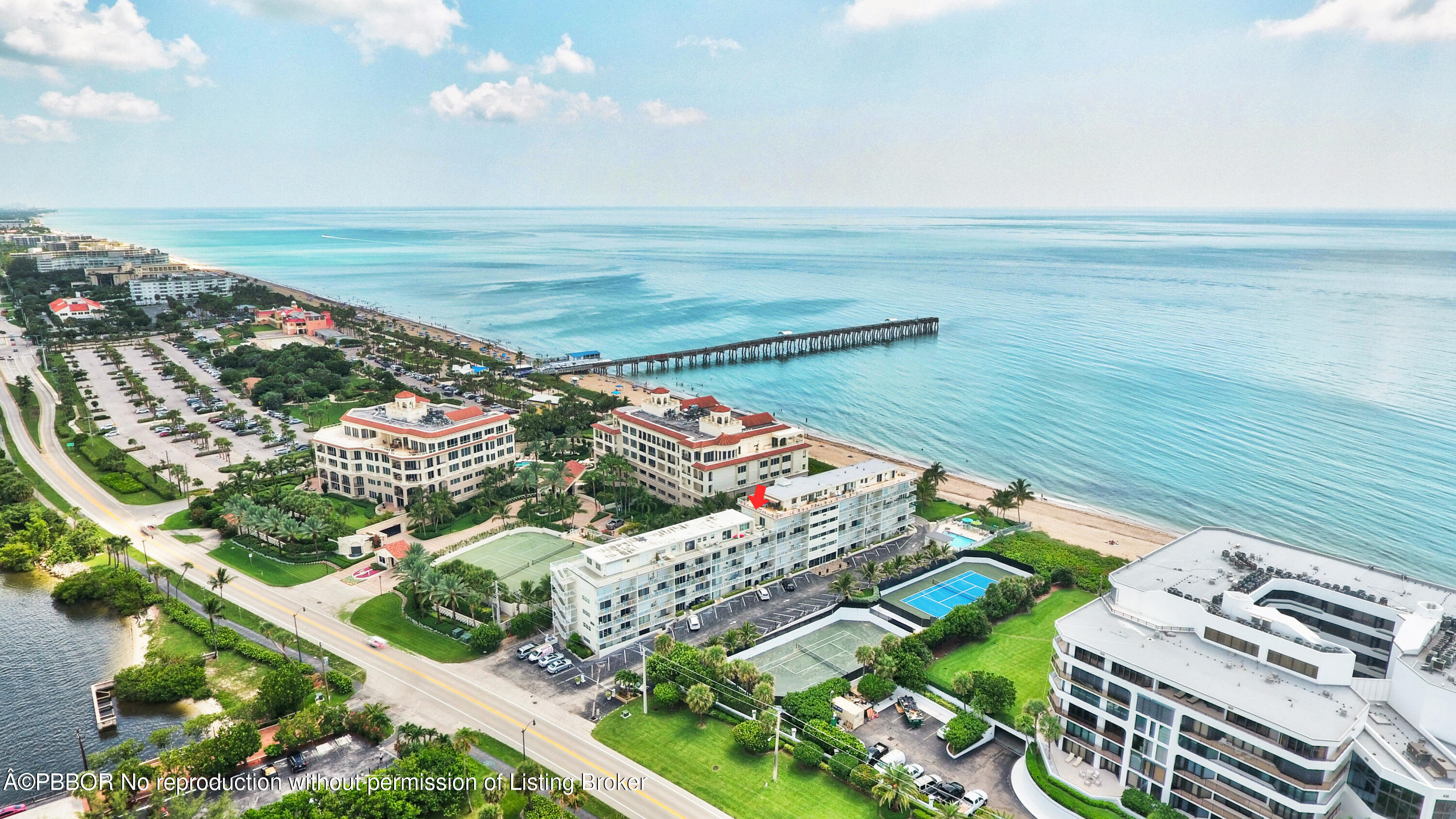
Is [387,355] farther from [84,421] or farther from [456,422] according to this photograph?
[456,422]

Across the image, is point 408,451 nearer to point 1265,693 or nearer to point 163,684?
point 163,684

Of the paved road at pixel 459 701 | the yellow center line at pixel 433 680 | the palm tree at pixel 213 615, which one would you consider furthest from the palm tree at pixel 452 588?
the palm tree at pixel 213 615

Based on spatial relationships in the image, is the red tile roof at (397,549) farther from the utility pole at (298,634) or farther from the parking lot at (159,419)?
the parking lot at (159,419)

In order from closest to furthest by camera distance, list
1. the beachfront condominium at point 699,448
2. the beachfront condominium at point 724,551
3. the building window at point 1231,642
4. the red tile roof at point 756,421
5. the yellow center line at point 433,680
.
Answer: the building window at point 1231,642 → the yellow center line at point 433,680 → the beachfront condominium at point 724,551 → the beachfront condominium at point 699,448 → the red tile roof at point 756,421

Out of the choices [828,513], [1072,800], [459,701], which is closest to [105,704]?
[459,701]

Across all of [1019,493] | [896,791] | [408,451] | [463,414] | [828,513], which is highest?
[463,414]

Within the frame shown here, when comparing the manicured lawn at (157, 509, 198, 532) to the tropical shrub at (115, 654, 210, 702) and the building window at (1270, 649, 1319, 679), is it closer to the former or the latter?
the tropical shrub at (115, 654, 210, 702)
